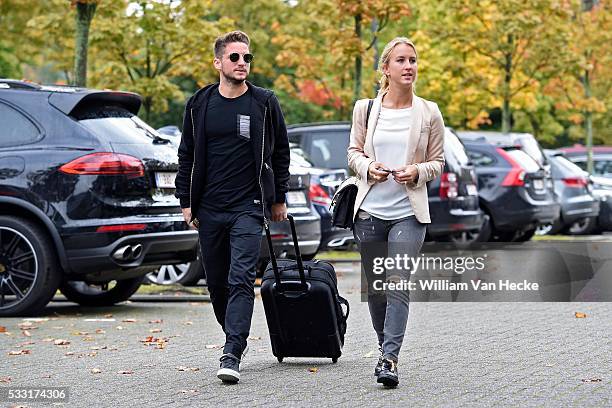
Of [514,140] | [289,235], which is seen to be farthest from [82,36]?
[514,140]

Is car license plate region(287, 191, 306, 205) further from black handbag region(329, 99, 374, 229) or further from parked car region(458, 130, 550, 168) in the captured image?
parked car region(458, 130, 550, 168)

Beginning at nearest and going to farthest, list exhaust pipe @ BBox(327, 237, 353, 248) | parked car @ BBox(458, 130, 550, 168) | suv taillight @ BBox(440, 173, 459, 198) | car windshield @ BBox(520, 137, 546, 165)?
exhaust pipe @ BBox(327, 237, 353, 248) < suv taillight @ BBox(440, 173, 459, 198) < parked car @ BBox(458, 130, 550, 168) < car windshield @ BBox(520, 137, 546, 165)

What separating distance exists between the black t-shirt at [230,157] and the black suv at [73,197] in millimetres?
3206

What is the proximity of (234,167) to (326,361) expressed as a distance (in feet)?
4.68

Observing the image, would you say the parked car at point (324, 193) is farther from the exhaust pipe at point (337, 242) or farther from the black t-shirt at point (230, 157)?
the black t-shirt at point (230, 157)

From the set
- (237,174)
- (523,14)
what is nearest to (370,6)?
(523,14)

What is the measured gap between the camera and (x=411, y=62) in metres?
8.16

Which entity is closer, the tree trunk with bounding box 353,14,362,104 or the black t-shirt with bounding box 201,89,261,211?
the black t-shirt with bounding box 201,89,261,211

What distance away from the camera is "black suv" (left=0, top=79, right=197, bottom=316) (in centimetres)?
1155

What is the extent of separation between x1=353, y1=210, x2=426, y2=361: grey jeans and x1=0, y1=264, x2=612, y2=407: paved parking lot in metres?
0.27

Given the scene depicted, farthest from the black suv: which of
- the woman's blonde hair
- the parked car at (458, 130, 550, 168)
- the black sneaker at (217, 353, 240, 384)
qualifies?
the parked car at (458, 130, 550, 168)

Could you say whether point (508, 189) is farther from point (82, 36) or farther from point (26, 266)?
point (26, 266)

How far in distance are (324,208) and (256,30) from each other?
79.4 feet

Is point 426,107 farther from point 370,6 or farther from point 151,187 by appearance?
point 370,6
